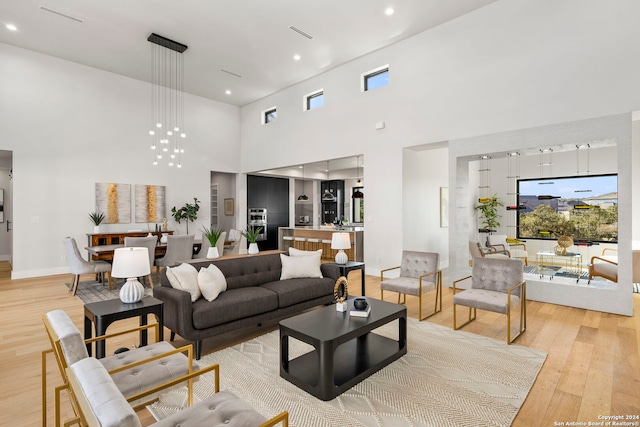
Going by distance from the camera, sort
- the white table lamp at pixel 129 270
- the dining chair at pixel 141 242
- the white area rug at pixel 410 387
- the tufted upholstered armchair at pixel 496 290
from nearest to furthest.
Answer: the white area rug at pixel 410 387 → the white table lamp at pixel 129 270 → the tufted upholstered armchair at pixel 496 290 → the dining chair at pixel 141 242

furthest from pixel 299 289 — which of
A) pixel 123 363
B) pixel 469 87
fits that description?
pixel 469 87

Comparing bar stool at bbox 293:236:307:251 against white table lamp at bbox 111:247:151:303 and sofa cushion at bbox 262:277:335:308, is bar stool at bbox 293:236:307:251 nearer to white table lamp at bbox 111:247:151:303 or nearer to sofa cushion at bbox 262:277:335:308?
sofa cushion at bbox 262:277:335:308

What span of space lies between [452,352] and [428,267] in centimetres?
160

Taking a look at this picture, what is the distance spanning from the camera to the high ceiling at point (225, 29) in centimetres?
519

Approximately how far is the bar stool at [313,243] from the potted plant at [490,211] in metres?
4.51

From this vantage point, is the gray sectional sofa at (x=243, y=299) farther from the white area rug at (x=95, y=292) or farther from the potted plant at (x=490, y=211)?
the potted plant at (x=490, y=211)

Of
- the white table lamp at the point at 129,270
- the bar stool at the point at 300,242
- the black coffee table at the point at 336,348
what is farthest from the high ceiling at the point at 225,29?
the black coffee table at the point at 336,348

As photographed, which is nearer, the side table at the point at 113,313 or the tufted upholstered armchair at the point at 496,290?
the side table at the point at 113,313

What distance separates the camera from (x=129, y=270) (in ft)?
9.55

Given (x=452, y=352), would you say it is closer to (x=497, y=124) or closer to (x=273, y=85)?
(x=497, y=124)

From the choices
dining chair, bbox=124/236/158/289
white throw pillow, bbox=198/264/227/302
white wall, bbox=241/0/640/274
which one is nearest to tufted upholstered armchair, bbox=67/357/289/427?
white throw pillow, bbox=198/264/227/302

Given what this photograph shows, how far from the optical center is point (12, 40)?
20.8 feet

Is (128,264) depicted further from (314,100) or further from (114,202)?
(314,100)

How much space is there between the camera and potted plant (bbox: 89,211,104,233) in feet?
24.5
